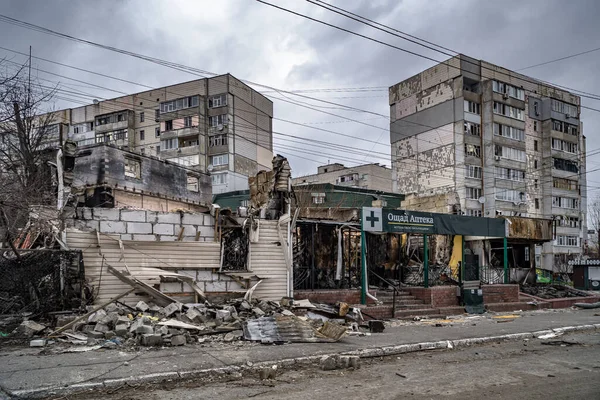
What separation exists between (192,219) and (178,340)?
4.78 metres

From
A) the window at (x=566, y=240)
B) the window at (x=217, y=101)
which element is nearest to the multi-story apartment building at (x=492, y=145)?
the window at (x=566, y=240)

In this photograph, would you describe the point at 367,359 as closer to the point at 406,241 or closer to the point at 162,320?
the point at 162,320

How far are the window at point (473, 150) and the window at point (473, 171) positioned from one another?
4.52 ft

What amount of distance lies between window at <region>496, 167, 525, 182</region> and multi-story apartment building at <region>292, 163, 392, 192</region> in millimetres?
18795

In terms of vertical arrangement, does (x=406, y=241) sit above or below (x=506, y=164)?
below

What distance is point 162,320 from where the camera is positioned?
1093 cm

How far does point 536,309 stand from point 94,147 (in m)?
22.8

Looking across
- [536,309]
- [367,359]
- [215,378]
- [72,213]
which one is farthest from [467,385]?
[536,309]

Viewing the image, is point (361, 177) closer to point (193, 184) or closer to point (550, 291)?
point (193, 184)

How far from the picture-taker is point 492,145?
170 ft

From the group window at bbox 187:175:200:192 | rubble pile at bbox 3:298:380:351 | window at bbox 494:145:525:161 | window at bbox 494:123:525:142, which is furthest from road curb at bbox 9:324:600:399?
window at bbox 494:123:525:142

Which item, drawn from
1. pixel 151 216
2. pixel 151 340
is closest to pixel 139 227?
pixel 151 216

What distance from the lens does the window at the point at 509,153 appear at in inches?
2061

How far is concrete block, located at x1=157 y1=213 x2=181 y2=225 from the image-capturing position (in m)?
13.3
